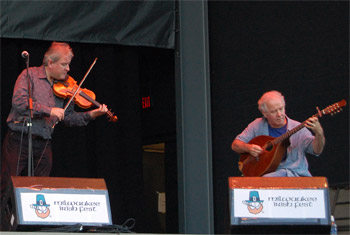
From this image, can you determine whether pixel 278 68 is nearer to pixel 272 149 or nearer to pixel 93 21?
pixel 272 149

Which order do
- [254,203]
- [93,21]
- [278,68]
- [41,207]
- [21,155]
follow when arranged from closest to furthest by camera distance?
[41,207] → [254,203] → [21,155] → [93,21] → [278,68]

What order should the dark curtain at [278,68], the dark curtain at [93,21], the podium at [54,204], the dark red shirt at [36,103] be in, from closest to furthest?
the podium at [54,204]
the dark red shirt at [36,103]
the dark curtain at [93,21]
the dark curtain at [278,68]

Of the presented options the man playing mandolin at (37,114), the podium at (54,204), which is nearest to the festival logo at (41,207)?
the podium at (54,204)

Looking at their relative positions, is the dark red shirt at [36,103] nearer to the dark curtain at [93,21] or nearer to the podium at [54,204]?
the dark curtain at [93,21]

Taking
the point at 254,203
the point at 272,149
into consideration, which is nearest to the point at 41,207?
the point at 254,203

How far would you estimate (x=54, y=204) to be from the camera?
5574mm

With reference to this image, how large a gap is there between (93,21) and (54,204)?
8.28 ft

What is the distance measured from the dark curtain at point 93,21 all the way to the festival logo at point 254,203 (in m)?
2.52

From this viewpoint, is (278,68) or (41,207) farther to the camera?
(278,68)

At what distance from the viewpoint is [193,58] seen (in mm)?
7863

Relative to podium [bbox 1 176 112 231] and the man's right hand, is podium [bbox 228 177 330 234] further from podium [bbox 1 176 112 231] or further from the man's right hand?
the man's right hand

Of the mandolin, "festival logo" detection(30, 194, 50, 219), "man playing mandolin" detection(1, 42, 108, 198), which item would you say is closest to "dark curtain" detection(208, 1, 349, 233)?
the mandolin

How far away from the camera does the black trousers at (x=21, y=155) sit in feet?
22.8

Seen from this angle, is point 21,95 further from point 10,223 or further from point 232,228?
point 232,228
